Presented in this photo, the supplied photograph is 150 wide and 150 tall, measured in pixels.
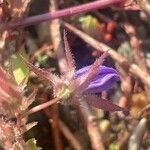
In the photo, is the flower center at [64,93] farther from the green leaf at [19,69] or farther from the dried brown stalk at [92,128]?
the dried brown stalk at [92,128]

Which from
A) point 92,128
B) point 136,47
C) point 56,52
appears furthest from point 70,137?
point 136,47

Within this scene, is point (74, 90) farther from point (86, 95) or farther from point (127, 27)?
point (127, 27)

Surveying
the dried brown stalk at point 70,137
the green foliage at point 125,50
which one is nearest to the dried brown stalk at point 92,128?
the dried brown stalk at point 70,137

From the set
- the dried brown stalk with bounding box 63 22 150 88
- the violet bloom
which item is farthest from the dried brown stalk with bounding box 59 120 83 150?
the violet bloom

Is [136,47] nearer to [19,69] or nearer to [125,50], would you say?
[125,50]

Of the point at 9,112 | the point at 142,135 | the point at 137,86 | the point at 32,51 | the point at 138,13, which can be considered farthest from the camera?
the point at 138,13

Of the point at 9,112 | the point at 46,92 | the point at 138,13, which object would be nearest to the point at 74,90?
the point at 9,112
